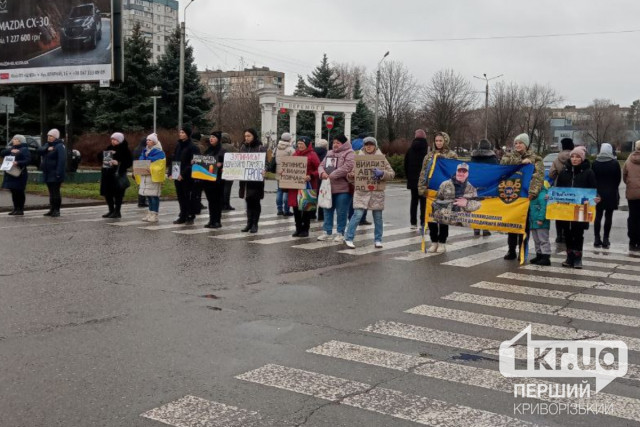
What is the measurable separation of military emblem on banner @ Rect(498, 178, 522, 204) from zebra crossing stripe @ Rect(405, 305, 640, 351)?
4.23 m

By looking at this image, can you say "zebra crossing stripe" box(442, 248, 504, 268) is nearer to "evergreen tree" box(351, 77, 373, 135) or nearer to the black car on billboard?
the black car on billboard

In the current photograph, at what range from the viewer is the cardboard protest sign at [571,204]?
1076cm

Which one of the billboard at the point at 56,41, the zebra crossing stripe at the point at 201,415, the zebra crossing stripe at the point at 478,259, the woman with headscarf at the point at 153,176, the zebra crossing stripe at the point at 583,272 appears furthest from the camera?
the billboard at the point at 56,41

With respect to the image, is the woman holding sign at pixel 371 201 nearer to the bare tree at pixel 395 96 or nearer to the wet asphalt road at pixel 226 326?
the wet asphalt road at pixel 226 326

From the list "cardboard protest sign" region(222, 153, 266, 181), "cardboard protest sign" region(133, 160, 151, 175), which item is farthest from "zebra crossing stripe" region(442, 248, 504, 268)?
"cardboard protest sign" region(133, 160, 151, 175)

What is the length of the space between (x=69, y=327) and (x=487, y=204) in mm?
7335

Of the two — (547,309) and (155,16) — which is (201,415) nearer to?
(547,309)

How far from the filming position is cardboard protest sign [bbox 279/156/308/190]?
13.5 meters

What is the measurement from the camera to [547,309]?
7.93 metres

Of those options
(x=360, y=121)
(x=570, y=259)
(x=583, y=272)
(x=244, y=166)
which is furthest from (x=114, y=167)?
(x=360, y=121)

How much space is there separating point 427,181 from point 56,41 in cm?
2099

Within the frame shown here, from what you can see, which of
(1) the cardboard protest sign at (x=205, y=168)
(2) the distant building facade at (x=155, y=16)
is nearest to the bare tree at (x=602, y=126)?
(2) the distant building facade at (x=155, y=16)

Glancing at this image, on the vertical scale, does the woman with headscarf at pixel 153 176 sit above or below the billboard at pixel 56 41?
below

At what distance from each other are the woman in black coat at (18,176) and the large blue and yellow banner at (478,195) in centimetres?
976
